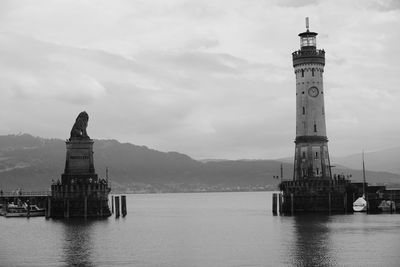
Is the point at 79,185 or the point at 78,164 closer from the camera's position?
the point at 79,185

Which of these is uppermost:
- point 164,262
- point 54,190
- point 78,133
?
point 78,133

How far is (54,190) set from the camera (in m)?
119

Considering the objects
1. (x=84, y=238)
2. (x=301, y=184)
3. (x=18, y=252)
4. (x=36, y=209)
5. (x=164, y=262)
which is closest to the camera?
(x=164, y=262)

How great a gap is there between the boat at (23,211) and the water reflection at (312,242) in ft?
164

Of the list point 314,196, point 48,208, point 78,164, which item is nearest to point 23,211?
point 48,208

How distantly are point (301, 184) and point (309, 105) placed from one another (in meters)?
12.5

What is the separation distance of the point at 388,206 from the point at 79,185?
170ft

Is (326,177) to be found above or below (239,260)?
above

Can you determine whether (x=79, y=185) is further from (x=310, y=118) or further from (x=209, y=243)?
(x=310, y=118)

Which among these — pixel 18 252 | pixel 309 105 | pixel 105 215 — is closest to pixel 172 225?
pixel 105 215

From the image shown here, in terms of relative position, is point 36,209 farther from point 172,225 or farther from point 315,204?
point 315,204

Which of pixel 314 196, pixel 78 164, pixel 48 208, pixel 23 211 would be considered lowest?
pixel 23 211

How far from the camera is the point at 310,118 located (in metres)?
118

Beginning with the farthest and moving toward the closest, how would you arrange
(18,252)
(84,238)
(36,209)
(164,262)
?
(36,209) < (84,238) < (18,252) < (164,262)
